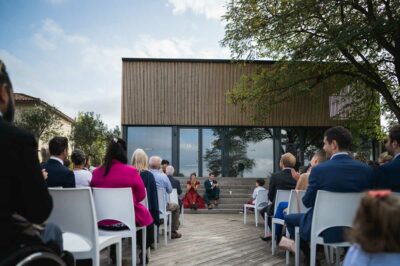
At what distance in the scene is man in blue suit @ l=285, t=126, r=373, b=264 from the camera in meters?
4.15

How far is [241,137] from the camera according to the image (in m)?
21.6

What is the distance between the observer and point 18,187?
6.57 ft

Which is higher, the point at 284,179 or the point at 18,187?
the point at 18,187

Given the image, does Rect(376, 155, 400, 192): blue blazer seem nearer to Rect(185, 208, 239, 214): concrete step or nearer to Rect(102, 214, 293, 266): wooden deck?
Rect(102, 214, 293, 266): wooden deck

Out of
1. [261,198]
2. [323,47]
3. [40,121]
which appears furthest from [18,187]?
[40,121]

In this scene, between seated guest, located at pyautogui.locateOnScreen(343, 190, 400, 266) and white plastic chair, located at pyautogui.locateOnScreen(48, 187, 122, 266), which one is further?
white plastic chair, located at pyautogui.locateOnScreen(48, 187, 122, 266)

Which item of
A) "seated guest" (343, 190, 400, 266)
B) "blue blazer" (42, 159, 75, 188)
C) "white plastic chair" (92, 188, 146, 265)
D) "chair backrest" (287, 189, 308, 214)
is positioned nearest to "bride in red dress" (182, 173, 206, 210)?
"chair backrest" (287, 189, 308, 214)

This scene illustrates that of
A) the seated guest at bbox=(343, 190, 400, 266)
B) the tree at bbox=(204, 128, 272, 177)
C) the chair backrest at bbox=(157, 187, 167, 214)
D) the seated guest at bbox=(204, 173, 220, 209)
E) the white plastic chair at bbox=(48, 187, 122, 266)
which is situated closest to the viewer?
the seated guest at bbox=(343, 190, 400, 266)

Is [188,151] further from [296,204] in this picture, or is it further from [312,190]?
[312,190]

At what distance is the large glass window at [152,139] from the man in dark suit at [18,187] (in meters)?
19.1

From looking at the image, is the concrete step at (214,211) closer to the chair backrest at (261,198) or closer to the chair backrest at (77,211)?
the chair backrest at (261,198)

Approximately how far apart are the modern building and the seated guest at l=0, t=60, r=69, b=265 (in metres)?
19.0

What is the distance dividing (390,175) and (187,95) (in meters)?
17.4

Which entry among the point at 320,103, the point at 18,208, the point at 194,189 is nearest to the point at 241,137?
the point at 320,103
